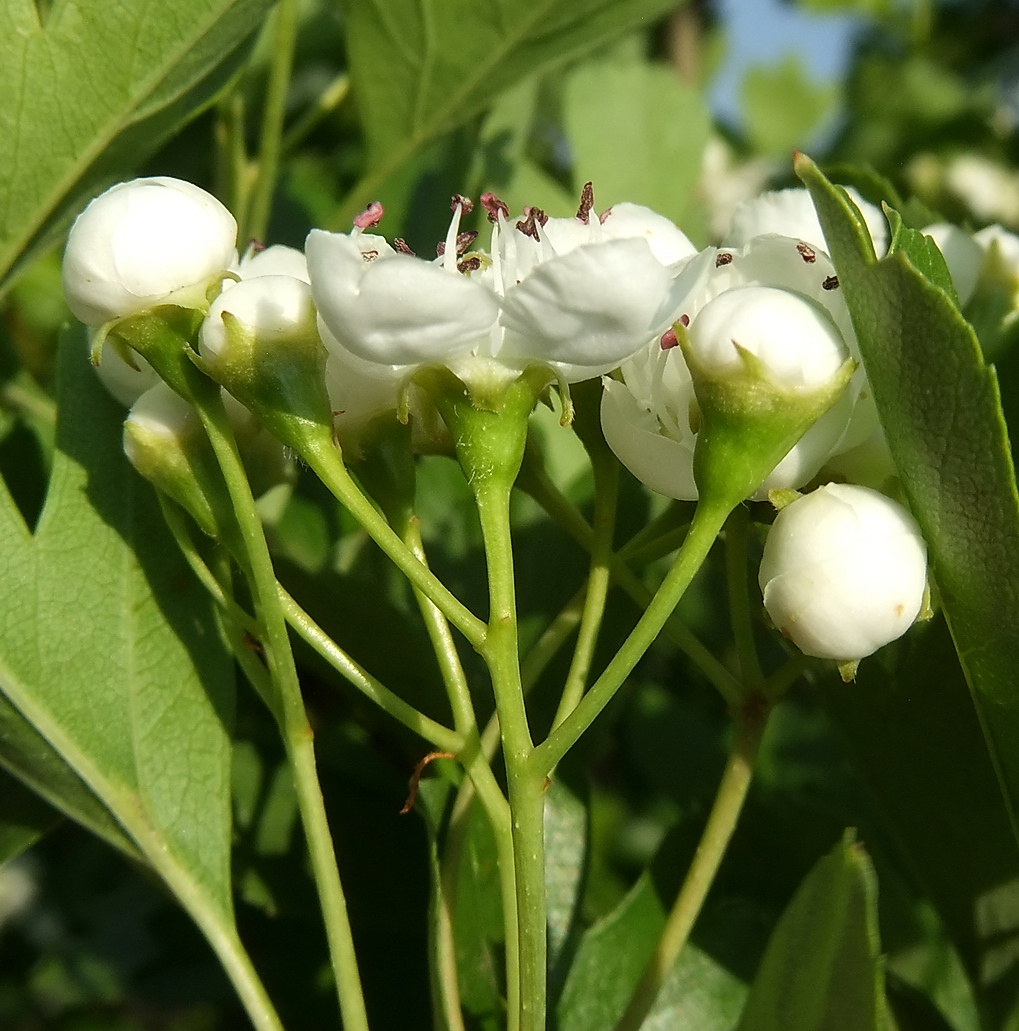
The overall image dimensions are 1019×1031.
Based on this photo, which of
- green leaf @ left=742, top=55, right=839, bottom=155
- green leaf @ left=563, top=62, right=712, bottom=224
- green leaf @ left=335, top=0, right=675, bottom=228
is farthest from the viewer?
green leaf @ left=742, top=55, right=839, bottom=155

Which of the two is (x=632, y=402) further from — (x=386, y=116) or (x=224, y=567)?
(x=386, y=116)

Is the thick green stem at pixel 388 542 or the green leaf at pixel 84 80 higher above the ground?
the green leaf at pixel 84 80

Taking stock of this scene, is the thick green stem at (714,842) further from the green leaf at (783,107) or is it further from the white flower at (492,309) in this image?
the green leaf at (783,107)

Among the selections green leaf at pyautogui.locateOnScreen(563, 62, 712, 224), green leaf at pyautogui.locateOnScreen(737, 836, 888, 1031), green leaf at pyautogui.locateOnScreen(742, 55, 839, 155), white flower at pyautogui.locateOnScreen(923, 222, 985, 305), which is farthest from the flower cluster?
green leaf at pyautogui.locateOnScreen(742, 55, 839, 155)

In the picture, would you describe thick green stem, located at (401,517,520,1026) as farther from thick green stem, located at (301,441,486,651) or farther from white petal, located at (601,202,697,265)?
white petal, located at (601,202,697,265)

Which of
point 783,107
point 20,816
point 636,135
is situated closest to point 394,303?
point 20,816

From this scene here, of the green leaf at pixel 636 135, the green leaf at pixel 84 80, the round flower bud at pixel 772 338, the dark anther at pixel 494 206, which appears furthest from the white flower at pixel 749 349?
the green leaf at pixel 636 135
